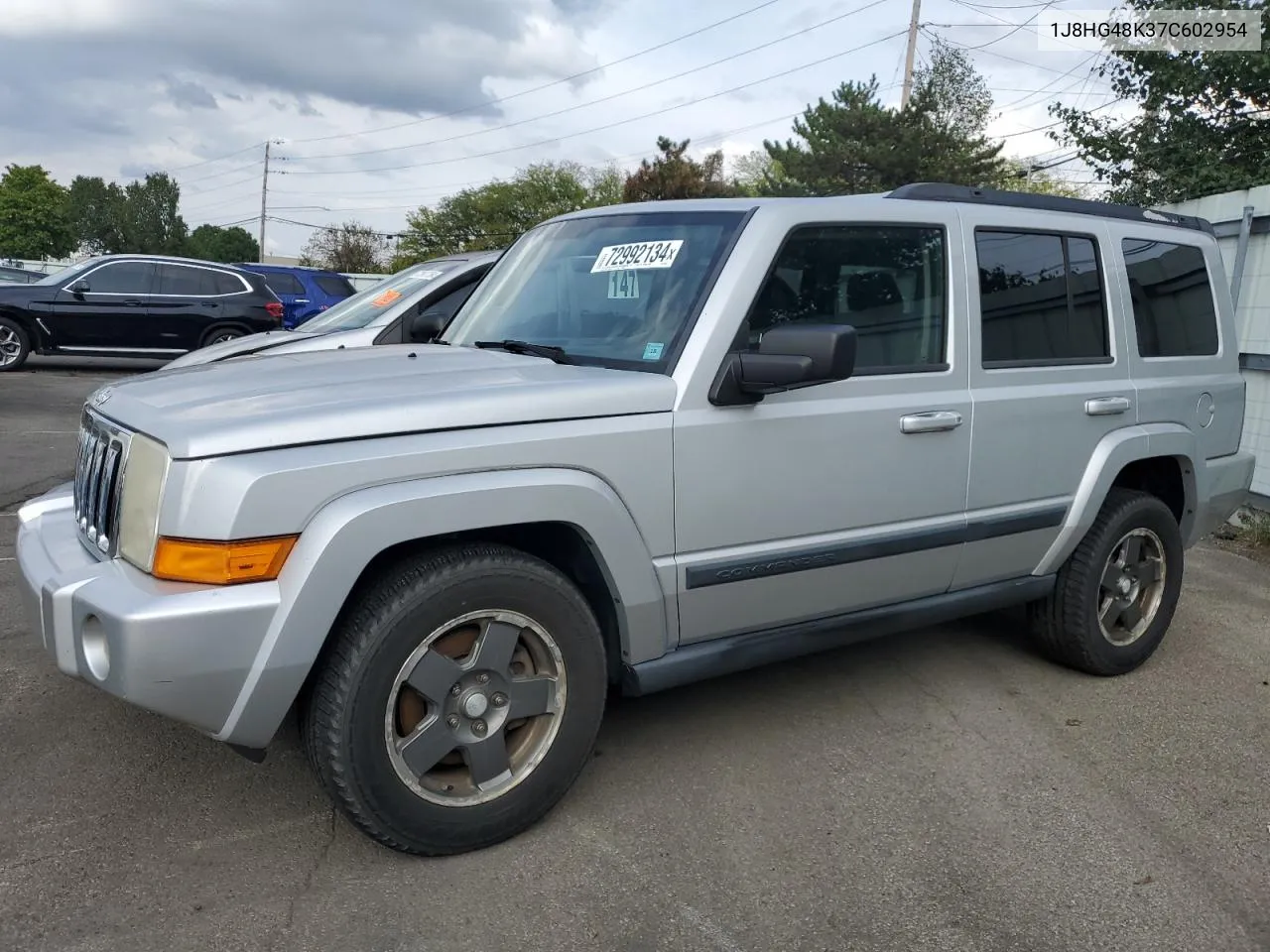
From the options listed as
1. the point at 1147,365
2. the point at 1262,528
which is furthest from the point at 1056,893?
the point at 1262,528

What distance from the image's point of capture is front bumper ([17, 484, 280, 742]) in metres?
2.38

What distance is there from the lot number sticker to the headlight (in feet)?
4.98

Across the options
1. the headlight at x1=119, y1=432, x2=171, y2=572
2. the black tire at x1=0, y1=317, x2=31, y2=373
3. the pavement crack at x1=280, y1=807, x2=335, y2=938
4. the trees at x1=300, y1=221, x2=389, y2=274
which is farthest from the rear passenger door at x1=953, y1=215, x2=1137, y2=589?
the trees at x1=300, y1=221, x2=389, y2=274

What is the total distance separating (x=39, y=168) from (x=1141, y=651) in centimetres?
9975

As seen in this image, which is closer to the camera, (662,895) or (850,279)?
(662,895)

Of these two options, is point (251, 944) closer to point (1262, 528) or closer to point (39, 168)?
point (1262, 528)

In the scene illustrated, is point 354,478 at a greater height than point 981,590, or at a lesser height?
greater

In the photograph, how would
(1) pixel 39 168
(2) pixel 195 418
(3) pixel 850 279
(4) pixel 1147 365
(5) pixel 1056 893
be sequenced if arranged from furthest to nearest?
1. (1) pixel 39 168
2. (4) pixel 1147 365
3. (3) pixel 850 279
4. (5) pixel 1056 893
5. (2) pixel 195 418

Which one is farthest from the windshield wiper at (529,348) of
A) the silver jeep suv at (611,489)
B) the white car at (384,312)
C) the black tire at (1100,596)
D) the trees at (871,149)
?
the trees at (871,149)

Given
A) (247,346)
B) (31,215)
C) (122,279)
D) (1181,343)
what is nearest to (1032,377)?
(1181,343)

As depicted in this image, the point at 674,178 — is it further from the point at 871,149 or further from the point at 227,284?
the point at 227,284

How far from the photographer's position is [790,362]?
2936mm

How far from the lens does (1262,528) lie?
7.11 m

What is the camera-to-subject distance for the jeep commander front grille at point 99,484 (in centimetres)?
275
